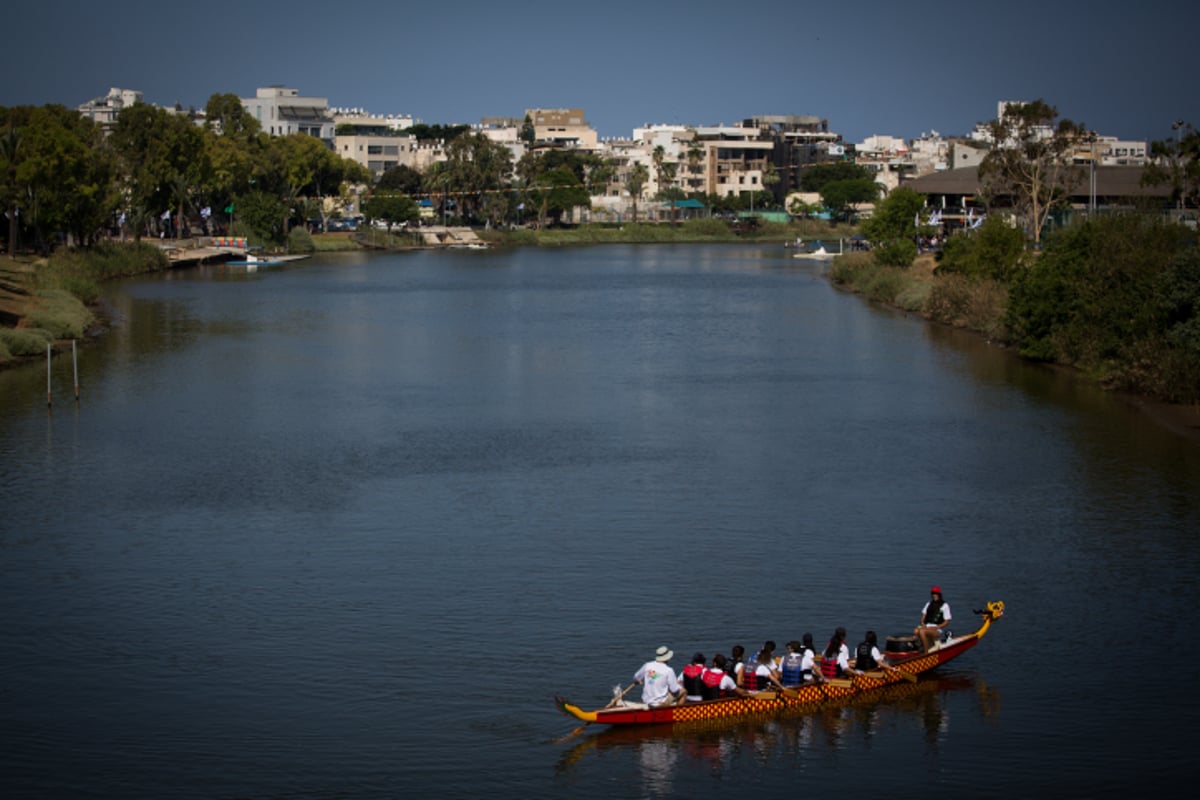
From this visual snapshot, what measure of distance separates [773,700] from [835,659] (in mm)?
1361

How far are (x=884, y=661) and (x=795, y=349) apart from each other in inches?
1628

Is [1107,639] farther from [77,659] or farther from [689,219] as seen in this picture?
[689,219]

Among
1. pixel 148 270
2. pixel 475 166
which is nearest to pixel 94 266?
pixel 148 270

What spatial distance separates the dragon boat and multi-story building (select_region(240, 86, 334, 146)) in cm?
17438

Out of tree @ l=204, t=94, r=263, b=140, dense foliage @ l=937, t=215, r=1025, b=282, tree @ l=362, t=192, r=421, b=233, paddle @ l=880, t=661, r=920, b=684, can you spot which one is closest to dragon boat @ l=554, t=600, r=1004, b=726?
paddle @ l=880, t=661, r=920, b=684

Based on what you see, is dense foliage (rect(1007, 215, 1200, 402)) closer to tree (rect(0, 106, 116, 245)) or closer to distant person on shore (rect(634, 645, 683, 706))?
distant person on shore (rect(634, 645, 683, 706))

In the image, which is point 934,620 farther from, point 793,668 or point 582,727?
point 582,727

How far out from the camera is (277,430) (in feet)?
143

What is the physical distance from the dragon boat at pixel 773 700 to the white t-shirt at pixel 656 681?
0.15 meters

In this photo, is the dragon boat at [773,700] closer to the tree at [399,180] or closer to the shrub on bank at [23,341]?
the shrub on bank at [23,341]

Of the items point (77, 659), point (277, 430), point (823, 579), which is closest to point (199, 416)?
point (277, 430)

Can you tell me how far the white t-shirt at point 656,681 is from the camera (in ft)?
68.9

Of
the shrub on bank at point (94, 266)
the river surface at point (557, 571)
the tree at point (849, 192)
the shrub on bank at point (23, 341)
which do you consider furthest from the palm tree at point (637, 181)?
the river surface at point (557, 571)

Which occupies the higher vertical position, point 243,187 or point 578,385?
point 243,187
